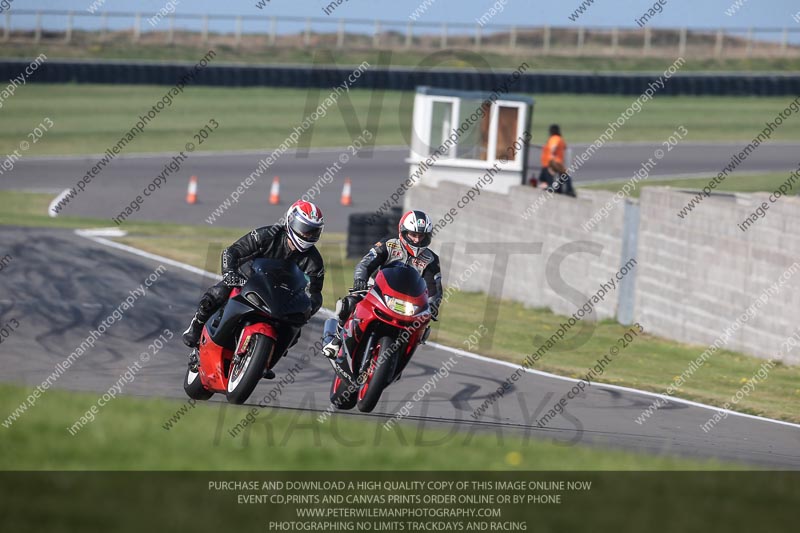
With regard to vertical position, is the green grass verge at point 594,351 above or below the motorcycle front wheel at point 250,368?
below

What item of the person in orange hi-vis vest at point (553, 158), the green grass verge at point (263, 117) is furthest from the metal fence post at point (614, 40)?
the person in orange hi-vis vest at point (553, 158)

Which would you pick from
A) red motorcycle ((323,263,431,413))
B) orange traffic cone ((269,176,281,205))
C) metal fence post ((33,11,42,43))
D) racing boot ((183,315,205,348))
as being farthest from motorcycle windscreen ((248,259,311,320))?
metal fence post ((33,11,42,43))

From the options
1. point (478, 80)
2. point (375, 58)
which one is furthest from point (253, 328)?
point (375, 58)

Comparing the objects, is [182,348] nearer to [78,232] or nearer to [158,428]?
[158,428]

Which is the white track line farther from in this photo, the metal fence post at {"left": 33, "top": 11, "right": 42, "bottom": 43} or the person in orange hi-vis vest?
the metal fence post at {"left": 33, "top": 11, "right": 42, "bottom": 43}

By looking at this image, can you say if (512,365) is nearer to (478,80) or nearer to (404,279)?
(404,279)

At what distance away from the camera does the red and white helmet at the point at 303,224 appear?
403 inches

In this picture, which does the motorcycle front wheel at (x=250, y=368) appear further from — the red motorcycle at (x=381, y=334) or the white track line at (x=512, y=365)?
the white track line at (x=512, y=365)

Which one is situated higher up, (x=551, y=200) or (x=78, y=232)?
(x=551, y=200)

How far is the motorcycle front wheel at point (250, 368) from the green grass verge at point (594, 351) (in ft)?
17.5

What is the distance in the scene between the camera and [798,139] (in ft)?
160

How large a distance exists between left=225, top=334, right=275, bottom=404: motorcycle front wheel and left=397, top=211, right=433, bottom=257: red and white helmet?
1840mm
